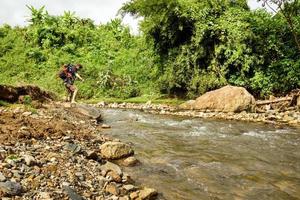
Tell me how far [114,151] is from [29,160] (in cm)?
245

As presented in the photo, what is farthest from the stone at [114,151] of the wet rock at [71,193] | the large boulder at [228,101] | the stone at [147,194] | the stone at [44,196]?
the large boulder at [228,101]

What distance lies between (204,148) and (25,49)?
26496 millimetres

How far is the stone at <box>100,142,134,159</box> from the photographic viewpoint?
8.95 m

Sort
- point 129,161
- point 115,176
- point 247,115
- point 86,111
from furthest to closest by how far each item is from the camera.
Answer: point 247,115 → point 86,111 → point 129,161 → point 115,176

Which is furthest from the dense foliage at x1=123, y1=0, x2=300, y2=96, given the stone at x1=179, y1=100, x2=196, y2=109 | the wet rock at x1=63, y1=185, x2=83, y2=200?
the wet rock at x1=63, y1=185, x2=83, y2=200

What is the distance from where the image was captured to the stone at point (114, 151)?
8945 mm

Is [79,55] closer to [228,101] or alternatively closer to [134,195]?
[228,101]

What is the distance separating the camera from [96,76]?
87.5ft

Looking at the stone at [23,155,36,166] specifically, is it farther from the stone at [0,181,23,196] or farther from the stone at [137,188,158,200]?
the stone at [137,188,158,200]

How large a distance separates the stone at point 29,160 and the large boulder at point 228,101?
12290 millimetres

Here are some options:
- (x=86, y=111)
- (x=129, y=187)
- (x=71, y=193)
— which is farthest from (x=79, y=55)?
(x=71, y=193)

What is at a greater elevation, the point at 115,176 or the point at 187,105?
the point at 187,105

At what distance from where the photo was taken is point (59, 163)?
7328mm

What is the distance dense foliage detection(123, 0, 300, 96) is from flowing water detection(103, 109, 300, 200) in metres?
5.74
